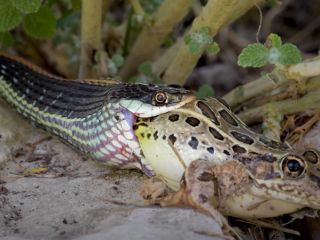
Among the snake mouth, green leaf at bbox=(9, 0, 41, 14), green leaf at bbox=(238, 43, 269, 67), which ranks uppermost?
green leaf at bbox=(9, 0, 41, 14)

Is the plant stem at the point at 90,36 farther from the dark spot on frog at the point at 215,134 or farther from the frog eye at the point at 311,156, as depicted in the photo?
the frog eye at the point at 311,156

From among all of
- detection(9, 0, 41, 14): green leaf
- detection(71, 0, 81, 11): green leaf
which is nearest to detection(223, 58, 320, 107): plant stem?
detection(71, 0, 81, 11): green leaf

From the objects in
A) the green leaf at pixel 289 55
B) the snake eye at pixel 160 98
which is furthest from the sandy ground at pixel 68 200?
the green leaf at pixel 289 55

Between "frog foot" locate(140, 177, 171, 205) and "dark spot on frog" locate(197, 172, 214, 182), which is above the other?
"dark spot on frog" locate(197, 172, 214, 182)

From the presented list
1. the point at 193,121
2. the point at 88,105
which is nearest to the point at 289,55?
the point at 193,121

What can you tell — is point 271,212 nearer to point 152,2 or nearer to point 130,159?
point 130,159

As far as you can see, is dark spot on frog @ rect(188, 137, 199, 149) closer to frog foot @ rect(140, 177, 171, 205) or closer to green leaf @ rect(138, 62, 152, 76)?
frog foot @ rect(140, 177, 171, 205)

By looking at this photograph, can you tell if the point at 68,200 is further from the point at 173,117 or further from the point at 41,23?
the point at 41,23
